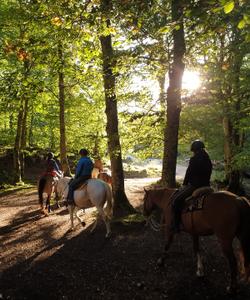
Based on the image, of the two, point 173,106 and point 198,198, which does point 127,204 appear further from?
point 198,198

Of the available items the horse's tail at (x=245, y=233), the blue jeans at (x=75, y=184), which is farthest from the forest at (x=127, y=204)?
the blue jeans at (x=75, y=184)

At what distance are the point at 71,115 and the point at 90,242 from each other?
70.1 feet

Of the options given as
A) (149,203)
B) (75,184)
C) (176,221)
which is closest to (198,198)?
(176,221)

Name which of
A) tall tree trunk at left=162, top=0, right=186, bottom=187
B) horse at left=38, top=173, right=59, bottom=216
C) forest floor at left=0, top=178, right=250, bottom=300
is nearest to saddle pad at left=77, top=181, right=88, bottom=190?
forest floor at left=0, top=178, right=250, bottom=300

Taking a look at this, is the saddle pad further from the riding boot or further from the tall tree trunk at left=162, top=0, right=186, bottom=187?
the riding boot

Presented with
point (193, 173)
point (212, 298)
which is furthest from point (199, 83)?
point (212, 298)

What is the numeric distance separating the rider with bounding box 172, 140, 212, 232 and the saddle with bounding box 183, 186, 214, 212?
219mm

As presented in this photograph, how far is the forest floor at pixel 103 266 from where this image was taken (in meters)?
6.76

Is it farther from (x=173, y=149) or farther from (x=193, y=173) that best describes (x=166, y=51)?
(x=193, y=173)

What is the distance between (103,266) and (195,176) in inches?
134

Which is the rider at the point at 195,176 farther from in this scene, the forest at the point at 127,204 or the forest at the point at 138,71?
the forest at the point at 138,71

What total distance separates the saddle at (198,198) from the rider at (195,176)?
219 mm

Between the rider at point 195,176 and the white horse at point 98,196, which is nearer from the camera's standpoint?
the rider at point 195,176

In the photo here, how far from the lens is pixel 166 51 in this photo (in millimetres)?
12938
